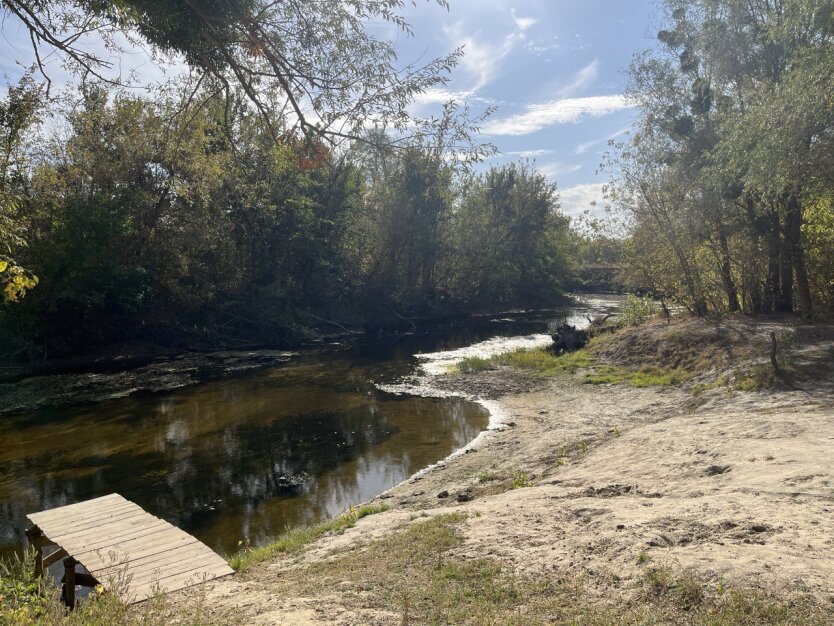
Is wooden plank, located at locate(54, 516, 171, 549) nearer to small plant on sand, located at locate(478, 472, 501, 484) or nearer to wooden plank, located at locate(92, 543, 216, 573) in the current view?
wooden plank, located at locate(92, 543, 216, 573)

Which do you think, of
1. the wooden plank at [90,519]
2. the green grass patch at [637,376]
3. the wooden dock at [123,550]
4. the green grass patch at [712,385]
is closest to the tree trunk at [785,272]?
the green grass patch at [637,376]

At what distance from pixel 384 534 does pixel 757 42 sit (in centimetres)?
1884

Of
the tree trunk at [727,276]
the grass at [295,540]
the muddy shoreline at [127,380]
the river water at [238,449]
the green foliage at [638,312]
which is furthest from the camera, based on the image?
the green foliage at [638,312]

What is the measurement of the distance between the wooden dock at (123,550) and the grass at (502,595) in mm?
1245

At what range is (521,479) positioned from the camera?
1031 cm

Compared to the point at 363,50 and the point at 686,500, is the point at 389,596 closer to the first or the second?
the point at 686,500

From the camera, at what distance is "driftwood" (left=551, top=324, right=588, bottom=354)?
2433 centimetres

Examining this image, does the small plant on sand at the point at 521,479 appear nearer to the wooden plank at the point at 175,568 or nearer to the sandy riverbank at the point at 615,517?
the sandy riverbank at the point at 615,517

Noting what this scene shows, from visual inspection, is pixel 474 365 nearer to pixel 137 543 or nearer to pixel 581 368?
pixel 581 368

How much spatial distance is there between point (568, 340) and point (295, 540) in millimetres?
17816

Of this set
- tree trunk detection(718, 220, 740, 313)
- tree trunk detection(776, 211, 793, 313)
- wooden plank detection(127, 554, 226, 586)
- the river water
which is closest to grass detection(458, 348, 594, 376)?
the river water

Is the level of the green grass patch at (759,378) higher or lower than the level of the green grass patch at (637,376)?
higher

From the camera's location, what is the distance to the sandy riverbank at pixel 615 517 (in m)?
5.04

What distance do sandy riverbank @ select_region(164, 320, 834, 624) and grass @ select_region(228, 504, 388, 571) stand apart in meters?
0.24
